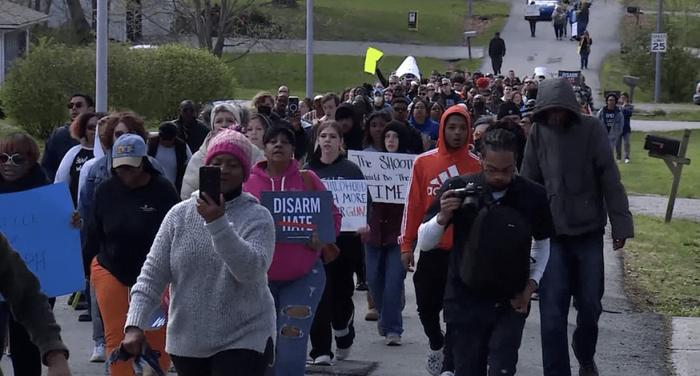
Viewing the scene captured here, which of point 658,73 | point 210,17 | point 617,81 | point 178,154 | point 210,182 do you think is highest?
point 210,182

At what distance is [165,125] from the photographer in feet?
35.4

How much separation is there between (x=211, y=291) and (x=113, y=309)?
2.31 m

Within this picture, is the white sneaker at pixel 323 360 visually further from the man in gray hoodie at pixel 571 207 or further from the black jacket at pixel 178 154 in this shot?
the black jacket at pixel 178 154

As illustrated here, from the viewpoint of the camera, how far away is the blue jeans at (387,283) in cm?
1016

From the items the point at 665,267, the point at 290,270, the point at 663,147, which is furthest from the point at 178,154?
the point at 663,147

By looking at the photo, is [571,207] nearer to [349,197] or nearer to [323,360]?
[349,197]

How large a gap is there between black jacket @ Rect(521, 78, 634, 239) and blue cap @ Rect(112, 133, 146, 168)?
240 cm

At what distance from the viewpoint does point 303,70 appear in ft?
182

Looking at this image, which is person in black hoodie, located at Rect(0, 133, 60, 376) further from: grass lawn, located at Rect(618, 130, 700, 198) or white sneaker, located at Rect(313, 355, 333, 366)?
grass lawn, located at Rect(618, 130, 700, 198)

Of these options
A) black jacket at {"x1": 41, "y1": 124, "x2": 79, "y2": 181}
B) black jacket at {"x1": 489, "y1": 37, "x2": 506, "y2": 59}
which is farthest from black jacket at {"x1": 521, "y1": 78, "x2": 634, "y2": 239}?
black jacket at {"x1": 489, "y1": 37, "x2": 506, "y2": 59}

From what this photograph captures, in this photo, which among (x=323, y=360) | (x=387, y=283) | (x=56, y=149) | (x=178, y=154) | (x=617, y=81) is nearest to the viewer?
(x=323, y=360)

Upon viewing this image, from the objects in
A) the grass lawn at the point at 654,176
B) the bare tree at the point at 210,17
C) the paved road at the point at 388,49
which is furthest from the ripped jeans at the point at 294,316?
the paved road at the point at 388,49

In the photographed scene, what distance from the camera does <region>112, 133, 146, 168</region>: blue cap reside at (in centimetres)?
758

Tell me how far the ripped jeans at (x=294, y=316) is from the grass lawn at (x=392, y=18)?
165ft
